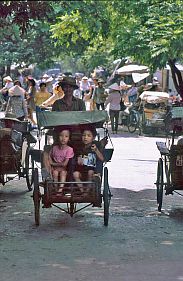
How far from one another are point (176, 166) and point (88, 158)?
1263mm

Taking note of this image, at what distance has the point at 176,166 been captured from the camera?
9.45 m

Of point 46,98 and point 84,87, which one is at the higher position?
point 46,98

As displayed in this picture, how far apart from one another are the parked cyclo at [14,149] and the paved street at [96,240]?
443 mm

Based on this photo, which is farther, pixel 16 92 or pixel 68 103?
pixel 16 92

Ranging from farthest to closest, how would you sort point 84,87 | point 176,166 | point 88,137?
1. point 84,87
2. point 176,166
3. point 88,137

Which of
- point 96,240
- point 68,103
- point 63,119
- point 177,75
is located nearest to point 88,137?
point 63,119

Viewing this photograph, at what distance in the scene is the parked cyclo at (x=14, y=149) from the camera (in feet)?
35.2

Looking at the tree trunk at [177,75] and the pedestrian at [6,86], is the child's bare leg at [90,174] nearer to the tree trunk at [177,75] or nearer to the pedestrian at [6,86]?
the tree trunk at [177,75]

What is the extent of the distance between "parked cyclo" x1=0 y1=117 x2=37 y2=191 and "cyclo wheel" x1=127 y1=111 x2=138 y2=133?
1159 centimetres

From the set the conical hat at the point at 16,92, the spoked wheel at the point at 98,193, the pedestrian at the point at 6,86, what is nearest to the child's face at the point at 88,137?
the spoked wheel at the point at 98,193

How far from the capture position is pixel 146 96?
22312 mm

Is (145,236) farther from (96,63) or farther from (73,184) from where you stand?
(96,63)

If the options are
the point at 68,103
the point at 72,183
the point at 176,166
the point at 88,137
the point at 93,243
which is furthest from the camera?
the point at 68,103

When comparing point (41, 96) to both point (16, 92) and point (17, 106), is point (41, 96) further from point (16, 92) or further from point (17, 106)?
point (17, 106)
